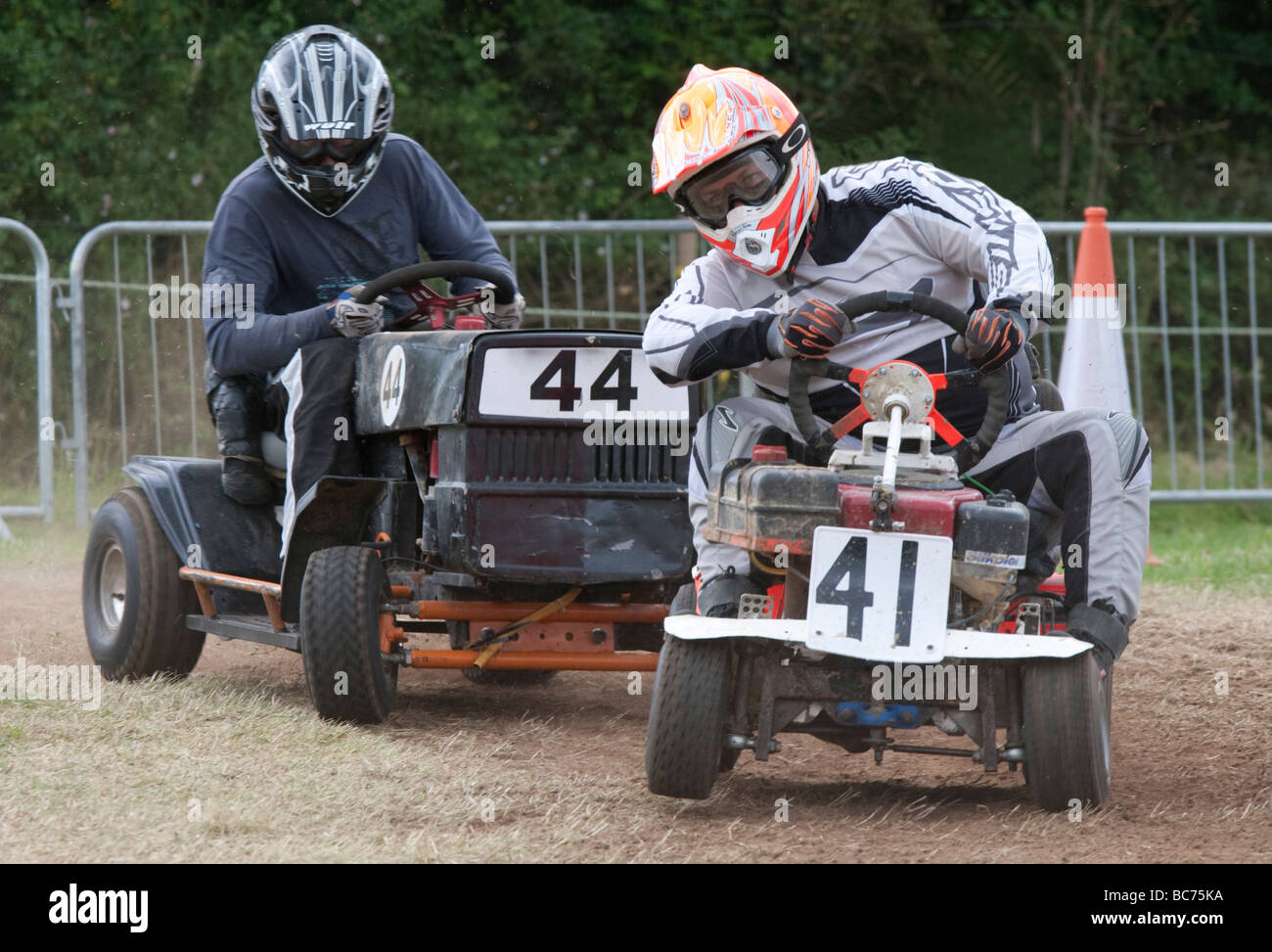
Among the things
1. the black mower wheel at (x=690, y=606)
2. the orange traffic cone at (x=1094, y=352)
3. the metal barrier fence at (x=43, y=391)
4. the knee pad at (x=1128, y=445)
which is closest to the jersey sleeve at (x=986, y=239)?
the knee pad at (x=1128, y=445)

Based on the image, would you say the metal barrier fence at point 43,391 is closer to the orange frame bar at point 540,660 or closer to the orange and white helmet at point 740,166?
the orange frame bar at point 540,660

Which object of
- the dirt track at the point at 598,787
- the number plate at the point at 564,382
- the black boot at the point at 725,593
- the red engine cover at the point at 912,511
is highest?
the number plate at the point at 564,382

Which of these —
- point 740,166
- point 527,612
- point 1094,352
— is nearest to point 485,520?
point 527,612

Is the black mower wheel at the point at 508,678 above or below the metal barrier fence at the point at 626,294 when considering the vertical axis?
below

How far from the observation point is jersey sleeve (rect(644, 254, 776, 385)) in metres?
3.67

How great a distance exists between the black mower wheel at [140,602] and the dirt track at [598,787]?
0.48 feet

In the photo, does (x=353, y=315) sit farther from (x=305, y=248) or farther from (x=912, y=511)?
(x=912, y=511)

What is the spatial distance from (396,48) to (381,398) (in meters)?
7.45

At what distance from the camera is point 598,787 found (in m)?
3.88

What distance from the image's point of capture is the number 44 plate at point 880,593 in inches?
129

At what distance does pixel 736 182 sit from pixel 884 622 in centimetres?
111

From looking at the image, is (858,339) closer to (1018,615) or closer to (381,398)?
(1018,615)

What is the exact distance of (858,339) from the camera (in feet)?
12.6

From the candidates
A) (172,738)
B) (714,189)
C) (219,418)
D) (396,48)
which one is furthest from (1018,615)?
(396,48)
